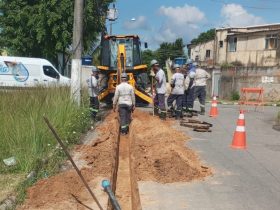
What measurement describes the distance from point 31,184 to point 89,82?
9659 mm

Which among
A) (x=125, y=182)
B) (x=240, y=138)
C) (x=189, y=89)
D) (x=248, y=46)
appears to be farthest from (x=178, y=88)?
(x=248, y=46)

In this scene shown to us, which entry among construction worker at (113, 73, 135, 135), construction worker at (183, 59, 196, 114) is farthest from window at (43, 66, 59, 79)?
construction worker at (113, 73, 135, 135)

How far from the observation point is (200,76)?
18625 millimetres

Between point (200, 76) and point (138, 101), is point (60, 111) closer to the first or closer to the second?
point (200, 76)

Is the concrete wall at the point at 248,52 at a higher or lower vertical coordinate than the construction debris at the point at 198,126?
higher

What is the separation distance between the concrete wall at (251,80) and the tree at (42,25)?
35.8ft

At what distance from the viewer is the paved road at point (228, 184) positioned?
273 inches

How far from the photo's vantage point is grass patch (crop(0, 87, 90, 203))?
8562 millimetres

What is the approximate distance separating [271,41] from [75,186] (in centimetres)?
4374

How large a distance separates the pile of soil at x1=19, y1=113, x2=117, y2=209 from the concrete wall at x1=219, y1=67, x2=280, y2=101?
27149 millimetres

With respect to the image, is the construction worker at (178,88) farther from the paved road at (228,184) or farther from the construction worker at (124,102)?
the paved road at (228,184)

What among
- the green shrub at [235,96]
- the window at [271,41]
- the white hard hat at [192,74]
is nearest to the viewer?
the white hard hat at [192,74]

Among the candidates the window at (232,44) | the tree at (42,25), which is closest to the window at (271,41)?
the window at (232,44)

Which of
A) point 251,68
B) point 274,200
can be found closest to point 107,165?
point 274,200
